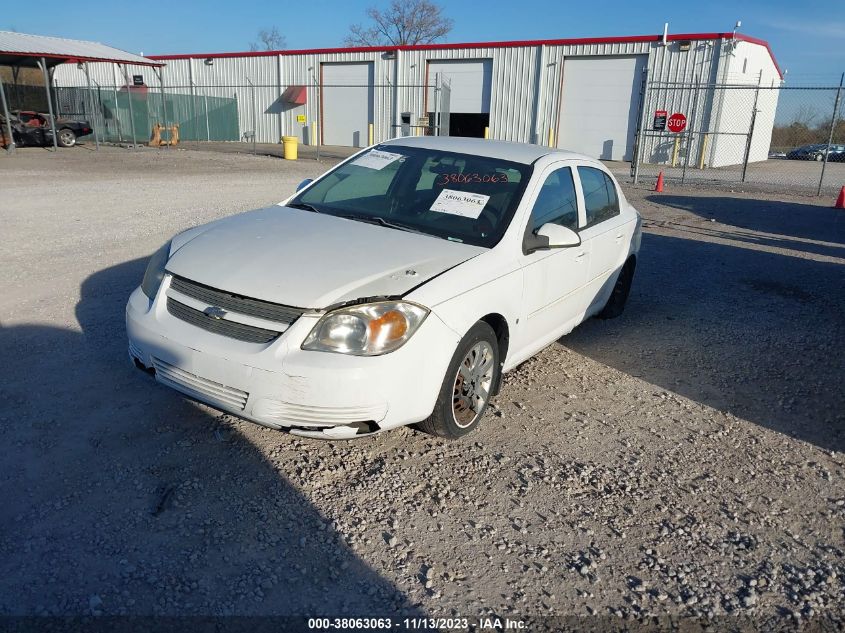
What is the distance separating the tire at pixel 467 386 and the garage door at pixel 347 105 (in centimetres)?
3074

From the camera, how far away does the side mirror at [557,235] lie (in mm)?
4250

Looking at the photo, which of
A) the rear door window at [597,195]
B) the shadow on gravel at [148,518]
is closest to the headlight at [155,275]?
the shadow on gravel at [148,518]

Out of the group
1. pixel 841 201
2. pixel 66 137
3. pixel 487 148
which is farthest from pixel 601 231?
pixel 66 137

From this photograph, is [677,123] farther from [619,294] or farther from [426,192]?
[426,192]

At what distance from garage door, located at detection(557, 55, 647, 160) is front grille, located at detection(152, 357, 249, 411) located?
26.6 meters

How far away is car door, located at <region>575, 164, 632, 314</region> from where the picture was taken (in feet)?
17.1

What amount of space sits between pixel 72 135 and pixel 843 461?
29182 mm

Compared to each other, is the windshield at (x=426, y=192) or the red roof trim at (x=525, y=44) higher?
the red roof trim at (x=525, y=44)

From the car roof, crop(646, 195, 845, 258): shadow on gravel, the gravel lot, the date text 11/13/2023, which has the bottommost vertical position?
the date text 11/13/2023

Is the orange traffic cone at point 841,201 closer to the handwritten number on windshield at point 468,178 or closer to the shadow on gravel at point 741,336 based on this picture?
the shadow on gravel at point 741,336

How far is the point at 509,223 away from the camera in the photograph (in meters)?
4.21

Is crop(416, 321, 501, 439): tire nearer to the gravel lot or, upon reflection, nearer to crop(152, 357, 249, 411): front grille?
the gravel lot

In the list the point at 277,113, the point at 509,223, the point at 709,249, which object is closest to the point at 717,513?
the point at 509,223

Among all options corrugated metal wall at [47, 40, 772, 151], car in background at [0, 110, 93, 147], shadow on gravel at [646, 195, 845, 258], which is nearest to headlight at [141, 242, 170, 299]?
shadow on gravel at [646, 195, 845, 258]
